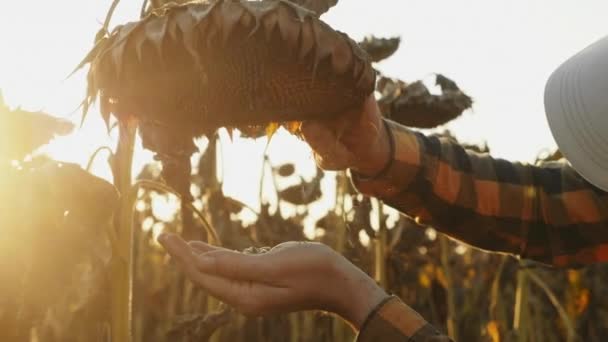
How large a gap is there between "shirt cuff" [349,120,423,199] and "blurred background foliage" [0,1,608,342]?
0.26 ft

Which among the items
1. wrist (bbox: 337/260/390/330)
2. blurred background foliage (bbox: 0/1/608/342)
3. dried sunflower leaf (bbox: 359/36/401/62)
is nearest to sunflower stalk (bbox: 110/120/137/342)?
blurred background foliage (bbox: 0/1/608/342)

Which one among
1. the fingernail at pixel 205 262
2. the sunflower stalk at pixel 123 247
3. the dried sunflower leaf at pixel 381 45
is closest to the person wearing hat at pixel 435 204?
the fingernail at pixel 205 262

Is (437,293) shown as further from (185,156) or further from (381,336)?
(185,156)

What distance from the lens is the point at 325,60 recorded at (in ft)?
4.13

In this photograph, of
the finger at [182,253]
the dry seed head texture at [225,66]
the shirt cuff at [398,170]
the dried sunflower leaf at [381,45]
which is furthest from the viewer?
the dried sunflower leaf at [381,45]

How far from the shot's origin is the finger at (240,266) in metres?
1.52

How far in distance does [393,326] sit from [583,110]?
1.63 feet

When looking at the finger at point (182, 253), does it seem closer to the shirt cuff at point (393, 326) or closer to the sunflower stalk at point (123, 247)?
Result: the sunflower stalk at point (123, 247)

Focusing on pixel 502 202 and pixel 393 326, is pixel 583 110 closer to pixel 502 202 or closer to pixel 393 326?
pixel 393 326

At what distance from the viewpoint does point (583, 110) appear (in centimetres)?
159

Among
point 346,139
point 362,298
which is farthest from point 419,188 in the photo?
point 362,298

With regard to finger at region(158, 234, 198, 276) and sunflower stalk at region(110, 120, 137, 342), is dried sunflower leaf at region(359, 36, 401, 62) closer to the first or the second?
sunflower stalk at region(110, 120, 137, 342)

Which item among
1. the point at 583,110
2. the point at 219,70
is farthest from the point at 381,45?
the point at 219,70

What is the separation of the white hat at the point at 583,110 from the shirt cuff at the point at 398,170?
0.50m
